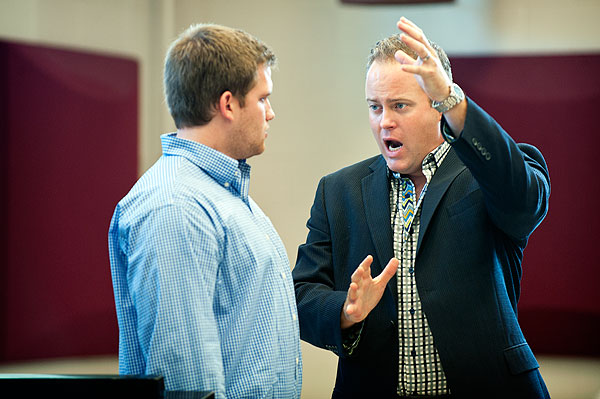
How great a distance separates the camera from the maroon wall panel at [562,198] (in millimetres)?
3551

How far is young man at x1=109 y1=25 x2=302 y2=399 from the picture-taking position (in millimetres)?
1383

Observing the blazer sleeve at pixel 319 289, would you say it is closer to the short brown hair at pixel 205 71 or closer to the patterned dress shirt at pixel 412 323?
the patterned dress shirt at pixel 412 323

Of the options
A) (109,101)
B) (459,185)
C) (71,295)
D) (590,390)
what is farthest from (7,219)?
(590,390)

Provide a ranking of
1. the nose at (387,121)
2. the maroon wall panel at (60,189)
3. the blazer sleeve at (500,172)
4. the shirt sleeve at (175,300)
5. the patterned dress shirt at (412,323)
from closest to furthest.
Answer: the shirt sleeve at (175,300)
the blazer sleeve at (500,172)
the patterned dress shirt at (412,323)
the nose at (387,121)
the maroon wall panel at (60,189)

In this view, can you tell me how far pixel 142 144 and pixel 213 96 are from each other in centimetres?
236

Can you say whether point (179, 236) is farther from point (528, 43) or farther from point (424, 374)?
point (528, 43)

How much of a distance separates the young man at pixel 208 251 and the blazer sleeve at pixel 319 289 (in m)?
0.25

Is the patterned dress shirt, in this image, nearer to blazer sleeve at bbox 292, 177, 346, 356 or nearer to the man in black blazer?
the man in black blazer

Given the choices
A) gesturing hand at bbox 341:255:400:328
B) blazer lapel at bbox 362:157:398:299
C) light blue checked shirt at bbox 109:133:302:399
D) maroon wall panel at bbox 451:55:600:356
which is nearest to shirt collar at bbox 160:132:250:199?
light blue checked shirt at bbox 109:133:302:399

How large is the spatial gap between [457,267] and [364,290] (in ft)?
0.99

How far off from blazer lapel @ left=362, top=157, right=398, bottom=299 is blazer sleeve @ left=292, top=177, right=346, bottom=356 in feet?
0.50

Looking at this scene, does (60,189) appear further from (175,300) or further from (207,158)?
(175,300)

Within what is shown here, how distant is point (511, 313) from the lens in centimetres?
189

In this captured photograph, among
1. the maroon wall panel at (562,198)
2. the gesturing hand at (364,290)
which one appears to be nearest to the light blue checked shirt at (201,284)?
the gesturing hand at (364,290)
